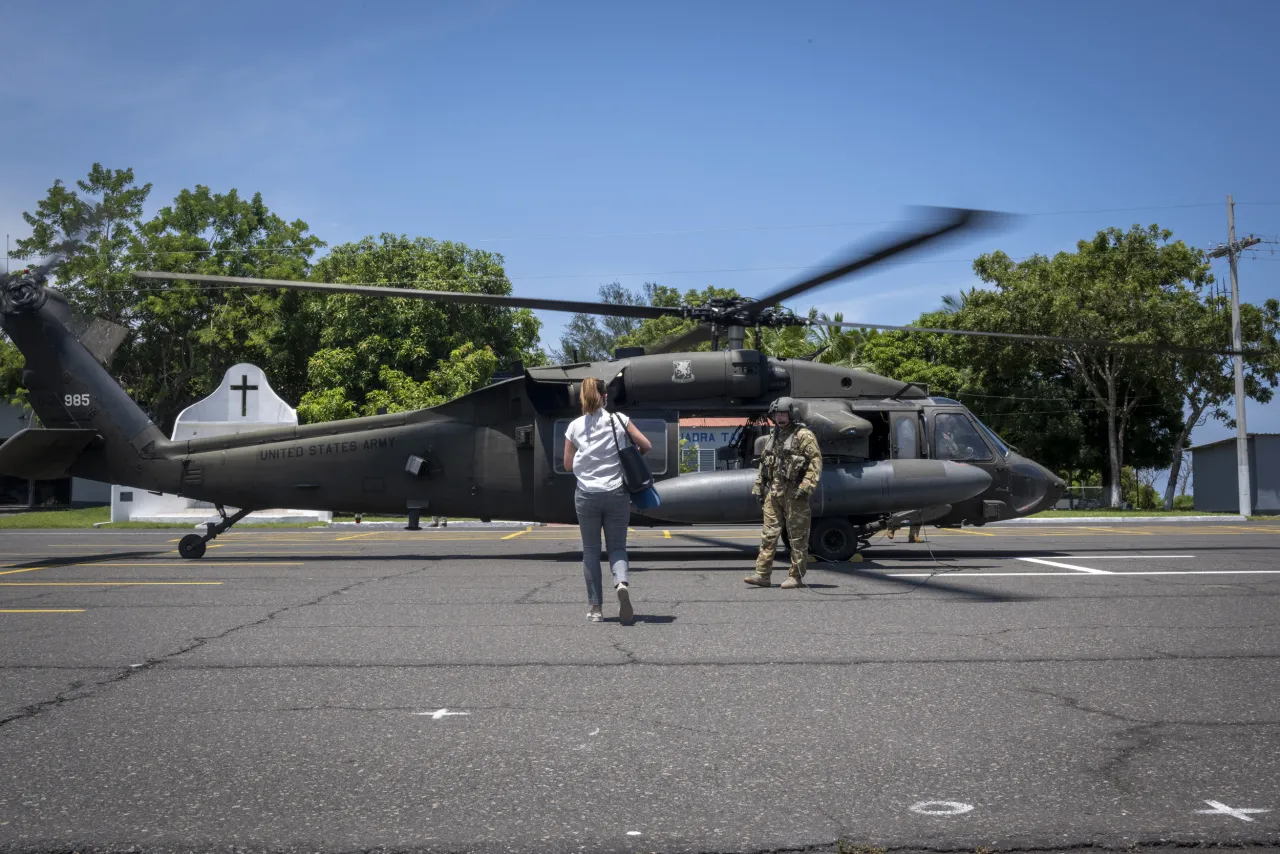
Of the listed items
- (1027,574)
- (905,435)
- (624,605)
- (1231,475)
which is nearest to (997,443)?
(905,435)

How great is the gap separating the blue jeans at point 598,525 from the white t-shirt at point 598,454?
2.8 inches

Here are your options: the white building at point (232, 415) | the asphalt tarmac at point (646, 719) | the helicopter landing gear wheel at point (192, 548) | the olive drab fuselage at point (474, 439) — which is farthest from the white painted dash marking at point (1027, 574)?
the white building at point (232, 415)

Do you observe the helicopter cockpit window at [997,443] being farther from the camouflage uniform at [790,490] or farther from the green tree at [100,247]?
the green tree at [100,247]

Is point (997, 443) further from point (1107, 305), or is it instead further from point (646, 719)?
point (1107, 305)

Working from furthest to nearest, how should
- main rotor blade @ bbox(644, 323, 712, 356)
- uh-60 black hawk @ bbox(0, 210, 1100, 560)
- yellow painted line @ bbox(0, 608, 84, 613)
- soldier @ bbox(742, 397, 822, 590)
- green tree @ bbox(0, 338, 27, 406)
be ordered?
green tree @ bbox(0, 338, 27, 406)
main rotor blade @ bbox(644, 323, 712, 356)
uh-60 black hawk @ bbox(0, 210, 1100, 560)
soldier @ bbox(742, 397, 822, 590)
yellow painted line @ bbox(0, 608, 84, 613)

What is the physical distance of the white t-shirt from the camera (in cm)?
707

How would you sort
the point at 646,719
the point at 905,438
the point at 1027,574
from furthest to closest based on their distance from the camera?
the point at 905,438
the point at 1027,574
the point at 646,719

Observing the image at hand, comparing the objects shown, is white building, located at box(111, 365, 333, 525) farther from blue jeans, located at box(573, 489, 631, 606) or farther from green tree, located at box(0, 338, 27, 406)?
blue jeans, located at box(573, 489, 631, 606)

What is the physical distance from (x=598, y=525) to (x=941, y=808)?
4.15m

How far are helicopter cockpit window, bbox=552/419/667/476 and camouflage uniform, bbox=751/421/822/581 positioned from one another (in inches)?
124

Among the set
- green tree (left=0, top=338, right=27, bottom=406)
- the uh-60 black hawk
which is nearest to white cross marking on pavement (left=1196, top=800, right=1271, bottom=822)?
the uh-60 black hawk

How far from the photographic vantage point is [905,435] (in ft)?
41.8

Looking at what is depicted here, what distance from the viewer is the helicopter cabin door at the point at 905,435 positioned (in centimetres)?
1269

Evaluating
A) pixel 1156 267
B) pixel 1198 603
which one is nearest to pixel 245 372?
pixel 1198 603
